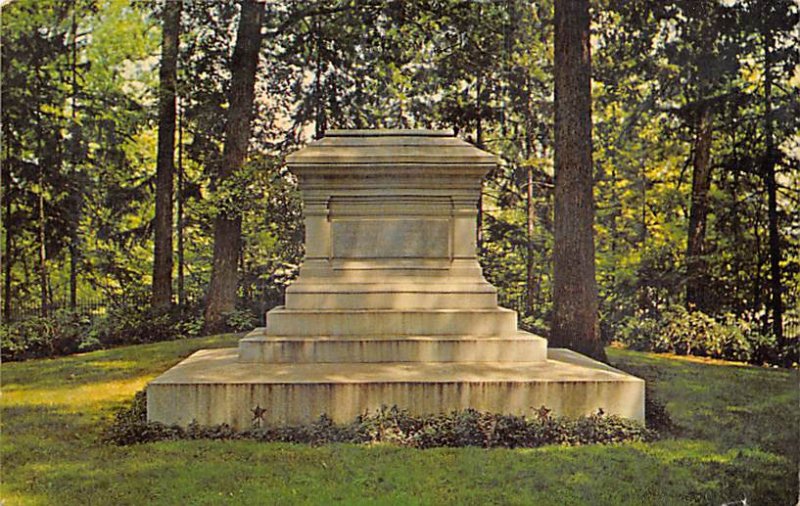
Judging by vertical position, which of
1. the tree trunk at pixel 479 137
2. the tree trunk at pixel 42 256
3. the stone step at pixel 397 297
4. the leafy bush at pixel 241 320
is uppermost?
the tree trunk at pixel 479 137

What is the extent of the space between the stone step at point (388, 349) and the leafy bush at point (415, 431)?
2.22 ft

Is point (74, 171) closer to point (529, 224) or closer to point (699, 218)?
point (529, 224)

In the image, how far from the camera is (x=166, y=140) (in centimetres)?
534

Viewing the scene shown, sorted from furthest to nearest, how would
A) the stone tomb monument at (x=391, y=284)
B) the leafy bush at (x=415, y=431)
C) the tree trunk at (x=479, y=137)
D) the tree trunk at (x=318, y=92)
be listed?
the tree trunk at (x=318, y=92)
the tree trunk at (x=479, y=137)
the stone tomb monument at (x=391, y=284)
the leafy bush at (x=415, y=431)

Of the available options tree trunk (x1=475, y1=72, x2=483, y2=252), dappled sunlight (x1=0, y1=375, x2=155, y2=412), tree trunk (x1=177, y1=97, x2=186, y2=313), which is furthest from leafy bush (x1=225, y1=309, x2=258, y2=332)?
tree trunk (x1=475, y1=72, x2=483, y2=252)

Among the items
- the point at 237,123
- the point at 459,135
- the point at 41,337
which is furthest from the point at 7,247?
the point at 459,135

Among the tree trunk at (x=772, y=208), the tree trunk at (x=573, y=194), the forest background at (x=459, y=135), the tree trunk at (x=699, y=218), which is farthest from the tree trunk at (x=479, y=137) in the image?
the tree trunk at (x=772, y=208)

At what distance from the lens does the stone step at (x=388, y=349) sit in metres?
4.96

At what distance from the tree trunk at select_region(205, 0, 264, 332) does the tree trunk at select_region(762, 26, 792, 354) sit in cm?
371

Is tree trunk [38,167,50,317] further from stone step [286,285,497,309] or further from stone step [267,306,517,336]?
stone step [286,285,497,309]

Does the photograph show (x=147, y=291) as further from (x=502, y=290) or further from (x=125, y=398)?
(x=502, y=290)

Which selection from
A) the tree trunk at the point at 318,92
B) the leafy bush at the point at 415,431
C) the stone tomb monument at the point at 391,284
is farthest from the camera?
the tree trunk at the point at 318,92

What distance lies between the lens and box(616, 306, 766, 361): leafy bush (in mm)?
5031

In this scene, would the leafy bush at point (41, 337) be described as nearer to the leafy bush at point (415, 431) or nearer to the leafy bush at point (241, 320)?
the leafy bush at point (415, 431)
